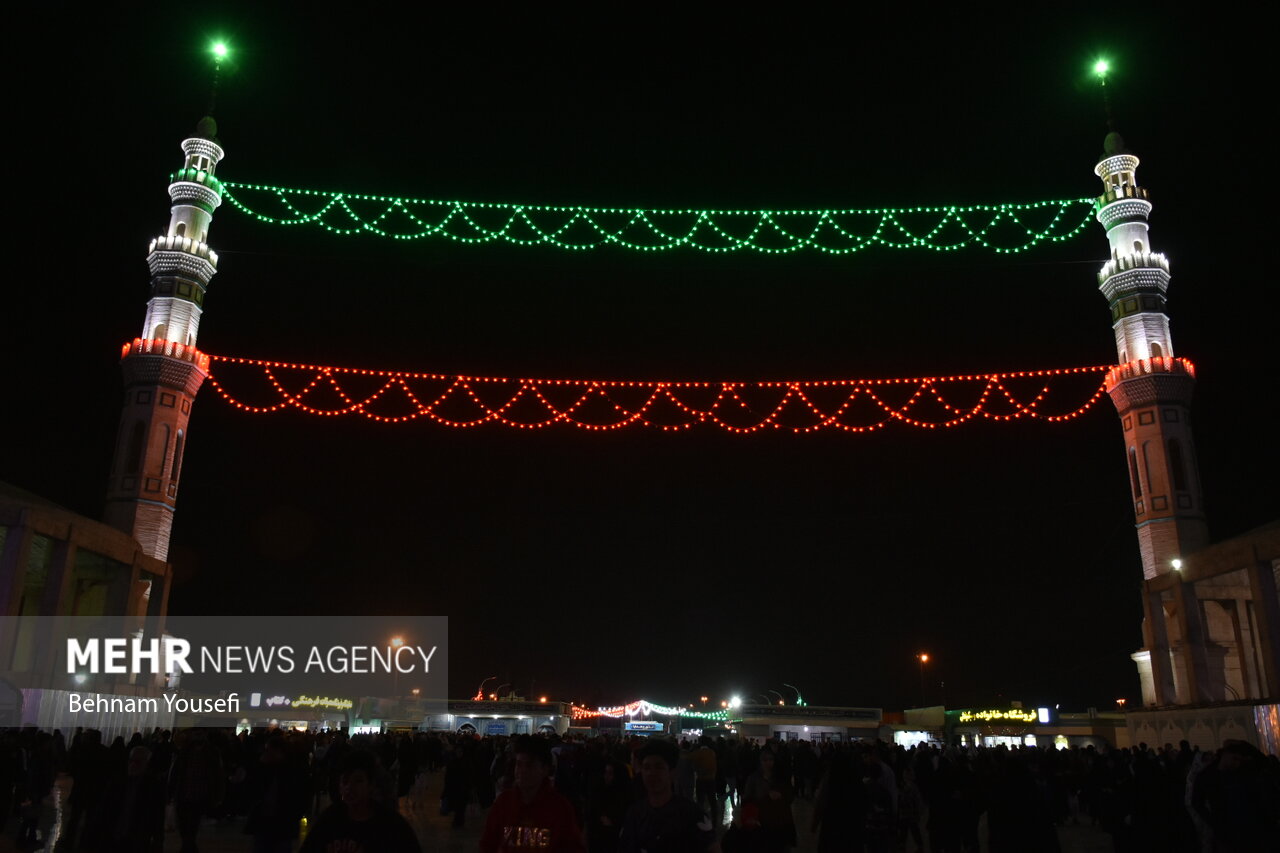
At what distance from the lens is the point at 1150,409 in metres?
37.0

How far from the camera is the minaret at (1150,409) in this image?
107ft

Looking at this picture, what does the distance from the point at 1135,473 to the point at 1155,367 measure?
407cm

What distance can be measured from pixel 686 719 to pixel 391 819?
242 ft

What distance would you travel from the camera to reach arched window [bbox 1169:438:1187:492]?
36062 mm

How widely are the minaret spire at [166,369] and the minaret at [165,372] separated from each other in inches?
1.4

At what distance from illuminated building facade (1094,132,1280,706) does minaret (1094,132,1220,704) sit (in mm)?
38

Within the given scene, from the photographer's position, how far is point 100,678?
29109 millimetres

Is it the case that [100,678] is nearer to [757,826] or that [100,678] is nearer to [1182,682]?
[757,826]

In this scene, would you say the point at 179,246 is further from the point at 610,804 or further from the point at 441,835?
the point at 610,804

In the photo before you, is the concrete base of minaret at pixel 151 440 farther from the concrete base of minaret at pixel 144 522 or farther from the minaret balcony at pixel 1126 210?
the minaret balcony at pixel 1126 210

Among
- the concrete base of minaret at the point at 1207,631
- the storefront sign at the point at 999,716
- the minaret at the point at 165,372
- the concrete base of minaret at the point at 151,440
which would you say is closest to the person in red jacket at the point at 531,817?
the concrete base of minaret at the point at 1207,631

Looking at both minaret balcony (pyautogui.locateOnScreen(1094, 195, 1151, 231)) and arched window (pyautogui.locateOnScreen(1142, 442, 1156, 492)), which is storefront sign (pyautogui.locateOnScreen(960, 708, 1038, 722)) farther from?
minaret balcony (pyautogui.locateOnScreen(1094, 195, 1151, 231))

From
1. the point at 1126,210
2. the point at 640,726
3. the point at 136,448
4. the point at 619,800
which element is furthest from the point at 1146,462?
the point at 640,726

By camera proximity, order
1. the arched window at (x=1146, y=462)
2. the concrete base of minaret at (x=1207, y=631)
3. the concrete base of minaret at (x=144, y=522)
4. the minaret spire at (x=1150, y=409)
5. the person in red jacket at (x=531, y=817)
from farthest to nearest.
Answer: the arched window at (x=1146, y=462) → the concrete base of minaret at (x=144, y=522) → the minaret spire at (x=1150, y=409) → the concrete base of minaret at (x=1207, y=631) → the person in red jacket at (x=531, y=817)
